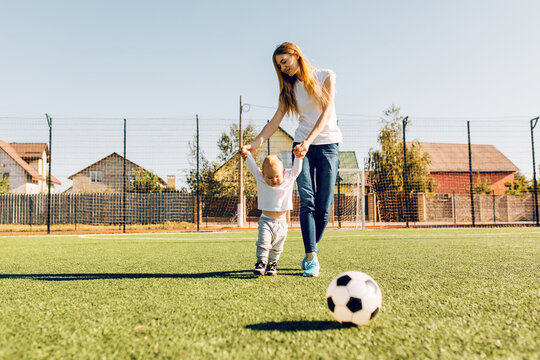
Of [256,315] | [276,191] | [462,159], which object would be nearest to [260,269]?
[276,191]

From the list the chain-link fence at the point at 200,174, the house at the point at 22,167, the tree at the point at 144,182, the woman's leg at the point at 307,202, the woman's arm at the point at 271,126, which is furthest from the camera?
the house at the point at 22,167

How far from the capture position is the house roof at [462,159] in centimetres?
3141

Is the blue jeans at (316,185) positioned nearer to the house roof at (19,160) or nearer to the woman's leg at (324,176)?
the woman's leg at (324,176)

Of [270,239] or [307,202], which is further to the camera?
[307,202]

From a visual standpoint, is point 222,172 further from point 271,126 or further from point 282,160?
point 271,126

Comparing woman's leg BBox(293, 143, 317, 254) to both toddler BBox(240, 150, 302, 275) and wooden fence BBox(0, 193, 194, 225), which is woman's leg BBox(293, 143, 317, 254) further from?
wooden fence BBox(0, 193, 194, 225)

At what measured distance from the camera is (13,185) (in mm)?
27672

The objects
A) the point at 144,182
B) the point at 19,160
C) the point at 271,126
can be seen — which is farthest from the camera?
the point at 19,160

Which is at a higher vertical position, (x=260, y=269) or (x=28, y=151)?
(x=28, y=151)

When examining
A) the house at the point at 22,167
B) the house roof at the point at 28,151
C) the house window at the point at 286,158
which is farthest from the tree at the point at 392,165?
the house roof at the point at 28,151

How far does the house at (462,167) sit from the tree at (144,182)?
21917 millimetres

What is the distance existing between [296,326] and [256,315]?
25cm

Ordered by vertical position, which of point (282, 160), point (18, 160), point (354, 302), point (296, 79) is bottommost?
point (354, 302)

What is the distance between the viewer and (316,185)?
3.30m
